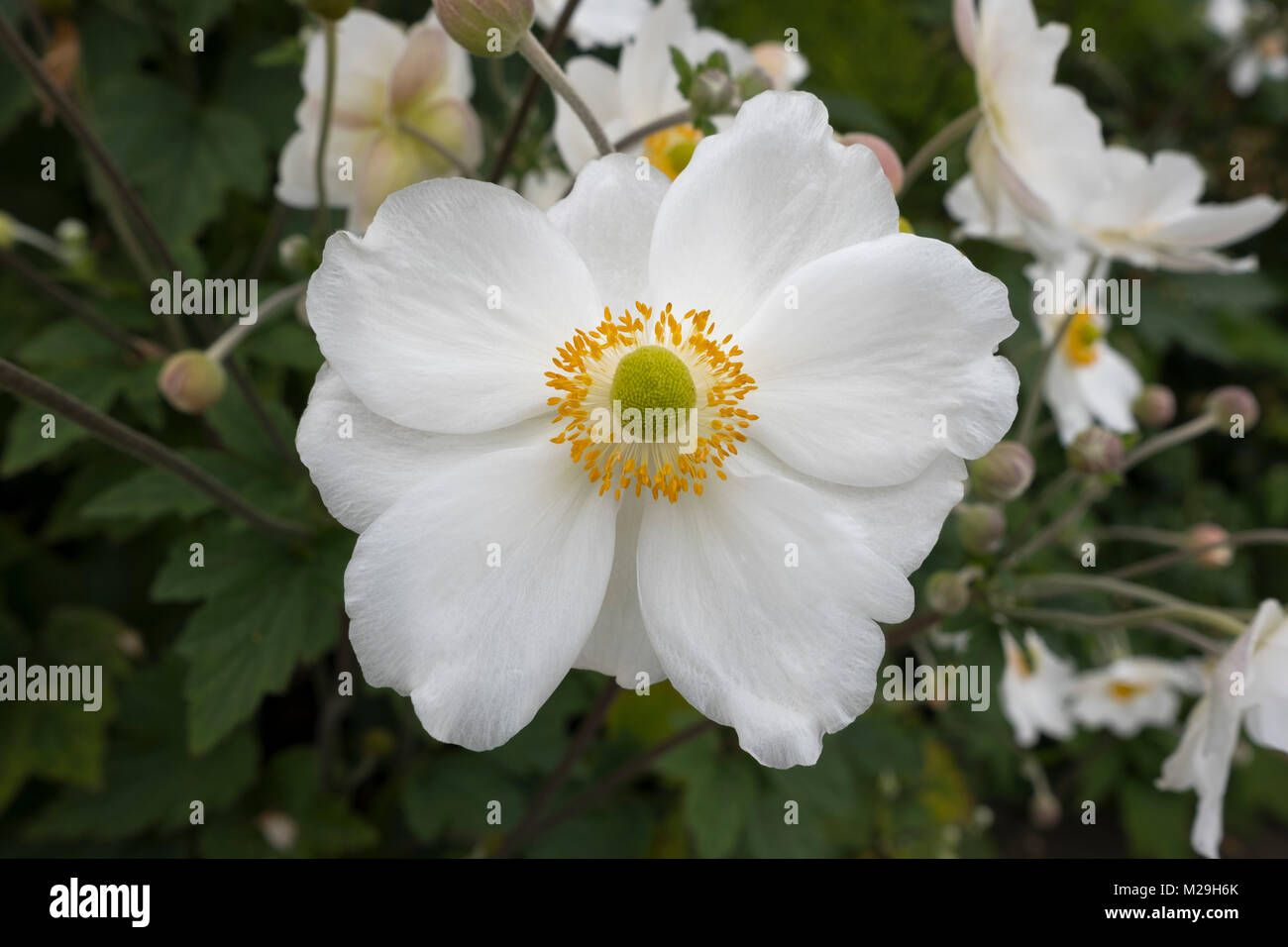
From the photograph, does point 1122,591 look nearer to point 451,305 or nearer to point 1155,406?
point 1155,406

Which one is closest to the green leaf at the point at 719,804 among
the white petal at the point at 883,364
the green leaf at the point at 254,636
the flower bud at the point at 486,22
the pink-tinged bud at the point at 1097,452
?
the green leaf at the point at 254,636

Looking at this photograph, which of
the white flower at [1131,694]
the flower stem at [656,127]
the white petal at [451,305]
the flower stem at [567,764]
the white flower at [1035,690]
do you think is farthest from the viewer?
the white flower at [1131,694]

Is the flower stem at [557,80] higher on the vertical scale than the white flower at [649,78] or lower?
lower

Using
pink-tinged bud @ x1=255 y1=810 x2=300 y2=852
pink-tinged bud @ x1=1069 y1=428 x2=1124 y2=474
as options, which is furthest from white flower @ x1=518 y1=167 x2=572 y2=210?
pink-tinged bud @ x1=255 y1=810 x2=300 y2=852

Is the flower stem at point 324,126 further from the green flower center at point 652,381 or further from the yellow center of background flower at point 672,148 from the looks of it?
the green flower center at point 652,381

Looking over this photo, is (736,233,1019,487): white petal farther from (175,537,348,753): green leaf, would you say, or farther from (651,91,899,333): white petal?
(175,537,348,753): green leaf
